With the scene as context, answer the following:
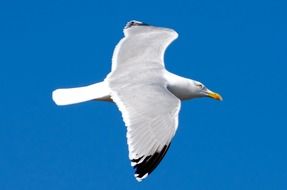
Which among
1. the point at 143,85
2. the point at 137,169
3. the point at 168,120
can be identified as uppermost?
the point at 143,85

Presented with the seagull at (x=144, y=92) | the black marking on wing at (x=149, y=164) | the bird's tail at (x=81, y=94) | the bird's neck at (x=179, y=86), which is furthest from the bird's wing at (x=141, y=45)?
the black marking on wing at (x=149, y=164)

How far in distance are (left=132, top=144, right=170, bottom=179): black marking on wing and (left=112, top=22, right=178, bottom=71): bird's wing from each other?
2.54 meters

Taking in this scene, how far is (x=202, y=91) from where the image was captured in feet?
46.0

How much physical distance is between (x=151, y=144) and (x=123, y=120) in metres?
0.55

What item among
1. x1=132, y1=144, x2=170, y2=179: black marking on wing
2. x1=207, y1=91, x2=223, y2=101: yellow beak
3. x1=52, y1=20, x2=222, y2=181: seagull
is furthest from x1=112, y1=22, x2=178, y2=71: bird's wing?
x1=132, y1=144, x2=170, y2=179: black marking on wing

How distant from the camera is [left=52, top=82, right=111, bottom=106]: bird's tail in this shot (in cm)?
1281

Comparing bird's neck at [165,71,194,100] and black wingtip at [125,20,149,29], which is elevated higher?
black wingtip at [125,20,149,29]

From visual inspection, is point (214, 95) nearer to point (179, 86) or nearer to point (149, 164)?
point (179, 86)

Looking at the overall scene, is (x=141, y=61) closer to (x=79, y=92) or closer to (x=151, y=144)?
(x=79, y=92)

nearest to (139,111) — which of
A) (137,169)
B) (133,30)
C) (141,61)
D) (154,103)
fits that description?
(154,103)

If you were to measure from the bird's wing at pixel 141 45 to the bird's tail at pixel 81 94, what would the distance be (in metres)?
0.69

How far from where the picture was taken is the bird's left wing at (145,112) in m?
11.2

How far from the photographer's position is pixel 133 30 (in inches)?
600

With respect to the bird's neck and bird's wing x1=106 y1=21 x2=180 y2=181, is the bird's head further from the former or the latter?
bird's wing x1=106 y1=21 x2=180 y2=181
